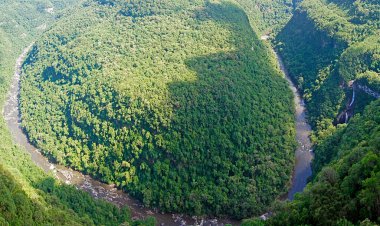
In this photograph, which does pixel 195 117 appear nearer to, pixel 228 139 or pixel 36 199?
pixel 228 139

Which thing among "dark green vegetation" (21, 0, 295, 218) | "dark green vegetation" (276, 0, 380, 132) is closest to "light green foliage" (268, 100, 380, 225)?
"dark green vegetation" (21, 0, 295, 218)

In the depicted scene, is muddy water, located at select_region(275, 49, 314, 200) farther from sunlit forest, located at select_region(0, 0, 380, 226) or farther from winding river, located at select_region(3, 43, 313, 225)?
sunlit forest, located at select_region(0, 0, 380, 226)

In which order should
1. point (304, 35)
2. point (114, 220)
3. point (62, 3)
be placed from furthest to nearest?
point (62, 3), point (304, 35), point (114, 220)

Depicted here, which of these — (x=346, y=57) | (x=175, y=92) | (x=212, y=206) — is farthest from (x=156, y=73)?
(x=346, y=57)

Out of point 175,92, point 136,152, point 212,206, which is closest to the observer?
point 212,206

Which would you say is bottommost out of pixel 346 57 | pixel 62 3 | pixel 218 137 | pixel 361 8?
pixel 62 3

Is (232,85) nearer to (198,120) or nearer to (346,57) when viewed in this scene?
(198,120)

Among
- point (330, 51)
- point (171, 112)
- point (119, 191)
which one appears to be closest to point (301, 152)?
point (171, 112)
